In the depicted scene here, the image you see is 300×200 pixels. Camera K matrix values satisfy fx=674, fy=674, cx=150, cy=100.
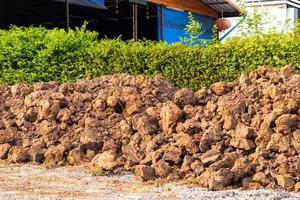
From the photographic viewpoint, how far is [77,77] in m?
13.9

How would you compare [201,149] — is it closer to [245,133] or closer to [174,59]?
[245,133]

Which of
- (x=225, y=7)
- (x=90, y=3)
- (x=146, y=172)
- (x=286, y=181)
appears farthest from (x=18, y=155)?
(x=225, y=7)

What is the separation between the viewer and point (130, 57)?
13.5m

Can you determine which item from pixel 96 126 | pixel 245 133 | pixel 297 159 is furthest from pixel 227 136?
pixel 96 126

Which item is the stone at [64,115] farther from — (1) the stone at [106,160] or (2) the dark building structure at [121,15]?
(2) the dark building structure at [121,15]

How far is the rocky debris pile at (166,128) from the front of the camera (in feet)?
26.8

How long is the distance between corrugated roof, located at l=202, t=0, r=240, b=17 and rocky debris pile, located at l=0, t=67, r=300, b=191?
49.2 ft

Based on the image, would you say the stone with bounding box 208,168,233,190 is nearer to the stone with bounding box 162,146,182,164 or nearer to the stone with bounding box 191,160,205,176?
the stone with bounding box 191,160,205,176

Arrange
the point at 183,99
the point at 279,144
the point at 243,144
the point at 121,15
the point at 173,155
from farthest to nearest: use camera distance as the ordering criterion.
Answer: the point at 121,15
the point at 183,99
the point at 173,155
the point at 243,144
the point at 279,144

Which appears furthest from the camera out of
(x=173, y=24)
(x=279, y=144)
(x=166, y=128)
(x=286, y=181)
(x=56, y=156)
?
(x=173, y=24)

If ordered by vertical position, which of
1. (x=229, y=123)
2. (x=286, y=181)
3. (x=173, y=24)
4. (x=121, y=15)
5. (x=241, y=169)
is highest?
(x=121, y=15)

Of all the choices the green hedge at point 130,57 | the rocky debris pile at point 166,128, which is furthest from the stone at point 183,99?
the green hedge at point 130,57

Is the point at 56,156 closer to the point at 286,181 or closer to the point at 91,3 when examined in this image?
the point at 286,181

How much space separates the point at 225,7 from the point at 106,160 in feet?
61.8
